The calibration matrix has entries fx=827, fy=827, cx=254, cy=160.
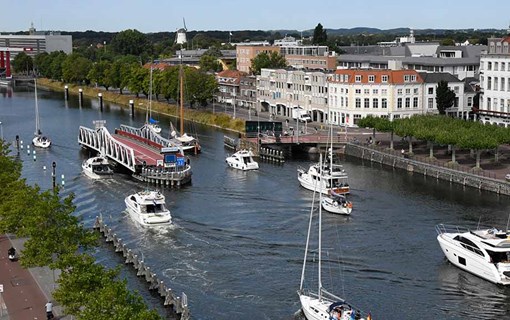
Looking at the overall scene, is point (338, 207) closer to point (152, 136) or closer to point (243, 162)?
point (243, 162)

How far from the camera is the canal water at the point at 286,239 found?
1324 inches

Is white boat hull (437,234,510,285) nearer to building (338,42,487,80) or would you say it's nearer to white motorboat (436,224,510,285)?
white motorboat (436,224,510,285)

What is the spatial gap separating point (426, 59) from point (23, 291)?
6683cm

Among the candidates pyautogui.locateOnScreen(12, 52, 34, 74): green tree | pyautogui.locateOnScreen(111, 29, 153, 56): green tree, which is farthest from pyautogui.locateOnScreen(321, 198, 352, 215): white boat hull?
pyautogui.locateOnScreen(111, 29, 153, 56): green tree

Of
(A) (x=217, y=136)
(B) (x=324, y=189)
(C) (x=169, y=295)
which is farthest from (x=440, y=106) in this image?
(C) (x=169, y=295)

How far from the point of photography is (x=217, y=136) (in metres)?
81.8

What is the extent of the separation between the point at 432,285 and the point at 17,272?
17.4m

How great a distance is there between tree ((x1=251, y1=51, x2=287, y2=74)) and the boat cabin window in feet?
237

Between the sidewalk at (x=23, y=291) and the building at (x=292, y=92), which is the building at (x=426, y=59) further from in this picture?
the sidewalk at (x=23, y=291)

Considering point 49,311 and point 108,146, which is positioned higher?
point 108,146

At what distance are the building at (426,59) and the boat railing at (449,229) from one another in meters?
41.1

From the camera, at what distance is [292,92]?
90.4 m

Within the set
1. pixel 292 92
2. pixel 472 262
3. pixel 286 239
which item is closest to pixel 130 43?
pixel 292 92

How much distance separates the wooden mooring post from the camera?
3129cm
